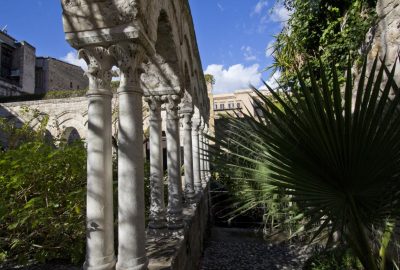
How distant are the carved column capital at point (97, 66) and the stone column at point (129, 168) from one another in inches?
4.1

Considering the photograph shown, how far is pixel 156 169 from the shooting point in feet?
14.8

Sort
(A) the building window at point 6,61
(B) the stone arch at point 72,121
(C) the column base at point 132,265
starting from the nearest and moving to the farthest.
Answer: (C) the column base at point 132,265
(B) the stone arch at point 72,121
(A) the building window at point 6,61

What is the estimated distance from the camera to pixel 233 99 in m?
36.5

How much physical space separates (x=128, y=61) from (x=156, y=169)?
7.19ft

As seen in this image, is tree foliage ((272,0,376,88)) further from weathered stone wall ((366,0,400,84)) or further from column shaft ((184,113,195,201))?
column shaft ((184,113,195,201))

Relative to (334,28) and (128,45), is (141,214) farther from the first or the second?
(334,28)

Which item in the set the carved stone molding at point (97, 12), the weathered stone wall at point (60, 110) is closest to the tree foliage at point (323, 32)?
the carved stone molding at point (97, 12)

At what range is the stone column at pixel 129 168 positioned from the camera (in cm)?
264

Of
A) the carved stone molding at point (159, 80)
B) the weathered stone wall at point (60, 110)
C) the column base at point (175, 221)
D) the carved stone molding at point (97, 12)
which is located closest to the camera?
the carved stone molding at point (97, 12)

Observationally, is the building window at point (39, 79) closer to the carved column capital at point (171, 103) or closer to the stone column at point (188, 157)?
the stone column at point (188, 157)

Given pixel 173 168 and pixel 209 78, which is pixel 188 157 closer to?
pixel 173 168

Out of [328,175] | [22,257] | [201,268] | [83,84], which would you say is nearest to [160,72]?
Answer: [22,257]

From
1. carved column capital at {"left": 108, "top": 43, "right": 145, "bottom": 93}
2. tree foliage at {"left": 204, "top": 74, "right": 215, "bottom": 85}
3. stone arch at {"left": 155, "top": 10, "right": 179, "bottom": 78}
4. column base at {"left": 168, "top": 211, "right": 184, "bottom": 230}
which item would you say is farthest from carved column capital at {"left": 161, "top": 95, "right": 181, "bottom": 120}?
tree foliage at {"left": 204, "top": 74, "right": 215, "bottom": 85}

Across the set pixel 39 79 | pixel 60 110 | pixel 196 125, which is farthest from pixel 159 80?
pixel 39 79
